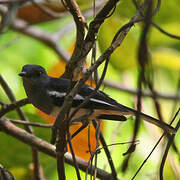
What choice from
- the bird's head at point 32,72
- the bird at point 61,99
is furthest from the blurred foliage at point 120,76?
the bird's head at point 32,72

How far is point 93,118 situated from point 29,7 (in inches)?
92.5

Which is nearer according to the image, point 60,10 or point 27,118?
point 27,118

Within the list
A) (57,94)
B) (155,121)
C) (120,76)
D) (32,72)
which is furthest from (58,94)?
(120,76)

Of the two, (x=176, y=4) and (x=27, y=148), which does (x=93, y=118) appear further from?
(x=176, y=4)

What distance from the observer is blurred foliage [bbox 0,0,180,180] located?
9.81ft

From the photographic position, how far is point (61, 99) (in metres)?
2.71

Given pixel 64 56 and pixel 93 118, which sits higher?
pixel 64 56

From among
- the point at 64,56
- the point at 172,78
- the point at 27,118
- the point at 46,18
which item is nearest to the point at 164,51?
the point at 172,78

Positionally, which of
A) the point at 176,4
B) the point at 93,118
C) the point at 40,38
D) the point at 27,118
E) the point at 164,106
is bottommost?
the point at 93,118

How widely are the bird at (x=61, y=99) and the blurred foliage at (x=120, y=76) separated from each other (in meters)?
0.12

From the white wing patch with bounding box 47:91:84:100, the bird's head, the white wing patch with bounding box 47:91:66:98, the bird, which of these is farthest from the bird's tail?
the bird's head

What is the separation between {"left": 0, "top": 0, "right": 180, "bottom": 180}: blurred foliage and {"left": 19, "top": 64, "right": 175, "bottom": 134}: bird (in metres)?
0.12

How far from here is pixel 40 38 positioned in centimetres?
451

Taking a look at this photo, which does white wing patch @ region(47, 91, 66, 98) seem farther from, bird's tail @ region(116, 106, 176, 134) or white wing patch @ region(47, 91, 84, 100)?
bird's tail @ region(116, 106, 176, 134)
